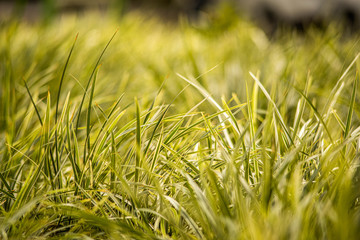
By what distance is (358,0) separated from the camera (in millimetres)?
2145

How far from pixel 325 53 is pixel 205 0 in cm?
296

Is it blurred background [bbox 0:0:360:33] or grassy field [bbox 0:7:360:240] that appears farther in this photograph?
blurred background [bbox 0:0:360:33]

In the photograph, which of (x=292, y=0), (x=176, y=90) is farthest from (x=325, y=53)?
(x=292, y=0)

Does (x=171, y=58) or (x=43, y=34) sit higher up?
(x=43, y=34)

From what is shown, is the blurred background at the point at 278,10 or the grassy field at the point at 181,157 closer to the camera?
the grassy field at the point at 181,157

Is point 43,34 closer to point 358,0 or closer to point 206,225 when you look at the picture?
point 206,225

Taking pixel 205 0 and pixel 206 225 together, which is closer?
pixel 206 225

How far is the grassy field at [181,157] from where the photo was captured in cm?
41

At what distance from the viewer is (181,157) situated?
1.71 feet

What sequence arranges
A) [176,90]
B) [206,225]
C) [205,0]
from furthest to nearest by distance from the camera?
1. [205,0]
2. [176,90]
3. [206,225]

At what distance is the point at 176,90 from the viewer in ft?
3.38

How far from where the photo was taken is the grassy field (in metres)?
0.41

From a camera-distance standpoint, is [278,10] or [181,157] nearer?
[181,157]

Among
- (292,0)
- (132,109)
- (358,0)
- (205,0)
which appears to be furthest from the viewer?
(205,0)
